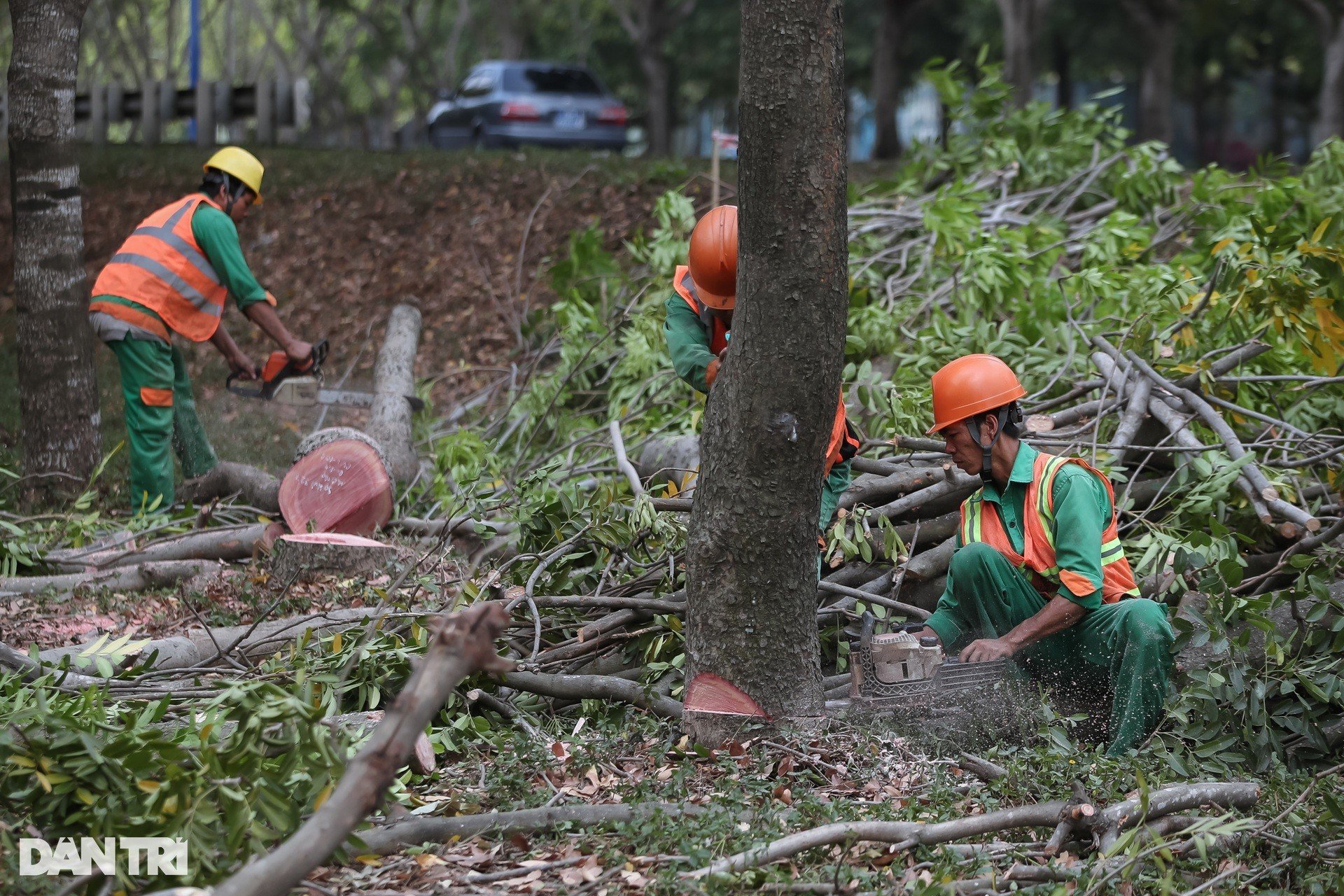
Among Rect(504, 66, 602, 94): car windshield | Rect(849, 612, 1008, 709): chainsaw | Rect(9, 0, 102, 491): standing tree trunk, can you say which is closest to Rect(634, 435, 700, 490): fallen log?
Rect(849, 612, 1008, 709): chainsaw

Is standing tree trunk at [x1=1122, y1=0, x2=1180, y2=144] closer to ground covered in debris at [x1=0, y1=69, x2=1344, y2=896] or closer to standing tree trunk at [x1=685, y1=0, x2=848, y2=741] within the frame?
ground covered in debris at [x1=0, y1=69, x2=1344, y2=896]

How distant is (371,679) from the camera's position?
12.4 ft

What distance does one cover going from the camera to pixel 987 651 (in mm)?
3586

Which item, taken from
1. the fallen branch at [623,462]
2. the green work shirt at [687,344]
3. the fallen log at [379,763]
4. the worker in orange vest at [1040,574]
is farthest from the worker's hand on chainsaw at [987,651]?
the fallen log at [379,763]

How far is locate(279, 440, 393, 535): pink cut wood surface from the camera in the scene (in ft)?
18.3

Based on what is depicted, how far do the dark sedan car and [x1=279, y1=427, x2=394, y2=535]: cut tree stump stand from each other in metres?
13.2

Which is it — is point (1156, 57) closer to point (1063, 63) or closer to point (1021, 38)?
point (1021, 38)

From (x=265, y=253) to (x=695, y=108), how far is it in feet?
70.4

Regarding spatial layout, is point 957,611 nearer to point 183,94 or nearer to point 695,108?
point 183,94

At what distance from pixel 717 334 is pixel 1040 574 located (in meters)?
1.52

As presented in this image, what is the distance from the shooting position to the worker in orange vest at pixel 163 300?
20.0 feet

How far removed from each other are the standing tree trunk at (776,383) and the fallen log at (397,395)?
2883 mm

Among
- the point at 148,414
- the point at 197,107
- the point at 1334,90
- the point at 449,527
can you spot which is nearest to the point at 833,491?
the point at 449,527

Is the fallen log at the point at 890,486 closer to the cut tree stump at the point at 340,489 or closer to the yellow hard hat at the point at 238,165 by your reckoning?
the cut tree stump at the point at 340,489
